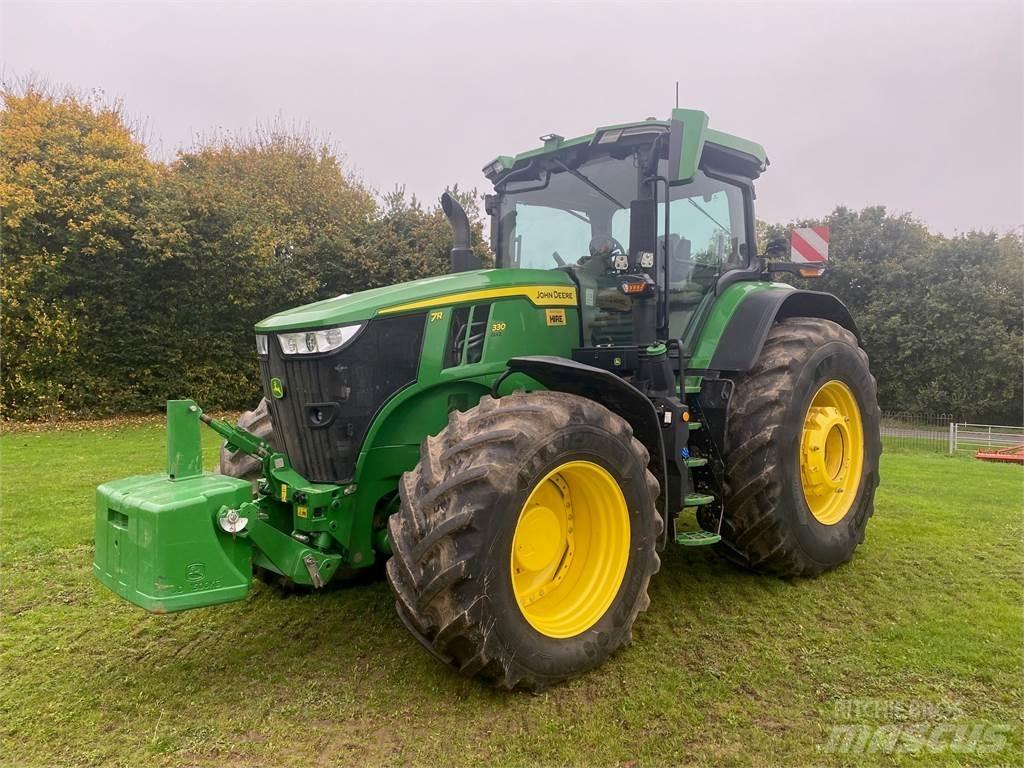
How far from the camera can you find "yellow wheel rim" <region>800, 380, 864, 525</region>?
4.57m

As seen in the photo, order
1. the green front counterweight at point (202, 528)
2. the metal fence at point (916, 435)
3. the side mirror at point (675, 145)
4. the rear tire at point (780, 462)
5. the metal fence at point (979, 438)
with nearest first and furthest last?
the green front counterweight at point (202, 528) < the side mirror at point (675, 145) < the rear tire at point (780, 462) < the metal fence at point (979, 438) < the metal fence at point (916, 435)

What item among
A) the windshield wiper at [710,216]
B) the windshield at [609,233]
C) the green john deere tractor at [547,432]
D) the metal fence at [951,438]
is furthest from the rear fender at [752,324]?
the metal fence at [951,438]

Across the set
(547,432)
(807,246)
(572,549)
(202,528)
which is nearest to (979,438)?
(807,246)

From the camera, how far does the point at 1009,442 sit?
15.4 m

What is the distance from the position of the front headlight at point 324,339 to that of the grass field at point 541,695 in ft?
4.92

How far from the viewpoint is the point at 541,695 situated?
2998mm

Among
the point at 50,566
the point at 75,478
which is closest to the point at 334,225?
the point at 75,478

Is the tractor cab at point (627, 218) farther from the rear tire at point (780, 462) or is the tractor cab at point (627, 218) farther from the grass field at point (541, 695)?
the grass field at point (541, 695)

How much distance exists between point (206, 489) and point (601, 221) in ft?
9.14

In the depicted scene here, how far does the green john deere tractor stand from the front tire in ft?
0.04

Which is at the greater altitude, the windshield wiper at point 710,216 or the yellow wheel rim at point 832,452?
the windshield wiper at point 710,216

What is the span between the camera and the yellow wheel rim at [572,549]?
3234 millimetres

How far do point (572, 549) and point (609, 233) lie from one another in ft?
6.67

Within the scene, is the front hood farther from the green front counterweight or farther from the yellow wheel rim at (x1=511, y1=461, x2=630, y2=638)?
the yellow wheel rim at (x1=511, y1=461, x2=630, y2=638)
